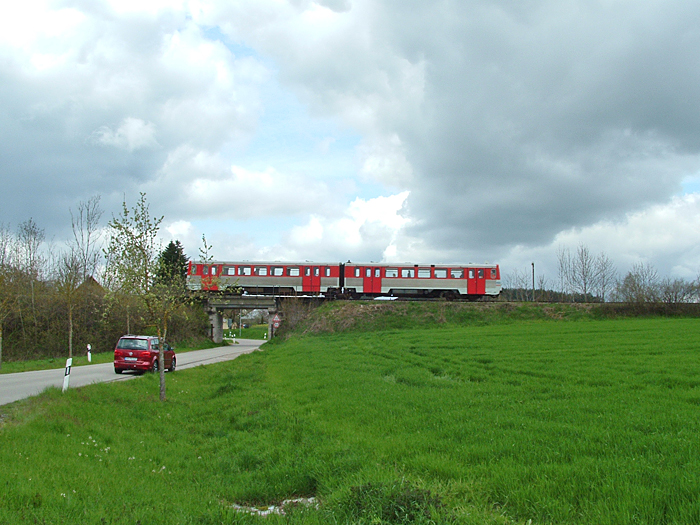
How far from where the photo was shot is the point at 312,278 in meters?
44.8

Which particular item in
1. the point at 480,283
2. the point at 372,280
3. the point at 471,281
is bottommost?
the point at 480,283

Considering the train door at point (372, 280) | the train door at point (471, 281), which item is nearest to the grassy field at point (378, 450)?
the train door at point (471, 281)

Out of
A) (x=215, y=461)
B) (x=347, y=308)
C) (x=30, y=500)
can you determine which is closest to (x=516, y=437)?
(x=215, y=461)

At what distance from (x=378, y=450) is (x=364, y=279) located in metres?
37.9

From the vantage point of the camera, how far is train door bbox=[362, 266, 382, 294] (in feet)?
145

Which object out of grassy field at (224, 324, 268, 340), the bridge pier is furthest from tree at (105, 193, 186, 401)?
grassy field at (224, 324, 268, 340)

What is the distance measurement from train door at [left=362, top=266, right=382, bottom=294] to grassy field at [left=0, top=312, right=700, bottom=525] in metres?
30.2

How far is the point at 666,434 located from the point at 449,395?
4525mm

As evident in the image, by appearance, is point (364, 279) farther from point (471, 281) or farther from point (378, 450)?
point (378, 450)

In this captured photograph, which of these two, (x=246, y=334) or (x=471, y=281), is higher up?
(x=471, y=281)

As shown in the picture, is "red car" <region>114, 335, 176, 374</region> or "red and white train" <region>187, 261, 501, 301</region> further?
"red and white train" <region>187, 261, 501, 301</region>

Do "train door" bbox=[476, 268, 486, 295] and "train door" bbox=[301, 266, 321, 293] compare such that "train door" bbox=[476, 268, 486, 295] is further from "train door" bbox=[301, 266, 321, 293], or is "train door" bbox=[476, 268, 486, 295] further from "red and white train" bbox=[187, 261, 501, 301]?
"train door" bbox=[301, 266, 321, 293]

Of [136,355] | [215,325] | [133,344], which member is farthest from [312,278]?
[136,355]

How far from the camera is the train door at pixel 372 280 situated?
44250 millimetres
